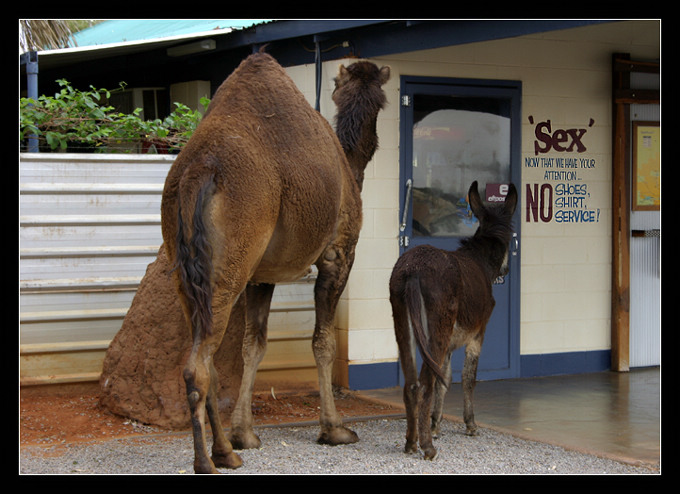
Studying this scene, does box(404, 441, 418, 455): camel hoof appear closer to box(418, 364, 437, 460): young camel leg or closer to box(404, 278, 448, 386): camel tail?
box(418, 364, 437, 460): young camel leg

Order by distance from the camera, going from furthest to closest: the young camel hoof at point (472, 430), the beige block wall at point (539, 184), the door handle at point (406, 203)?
the door handle at point (406, 203) → the beige block wall at point (539, 184) → the young camel hoof at point (472, 430)

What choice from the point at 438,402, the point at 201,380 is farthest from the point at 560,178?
the point at 201,380

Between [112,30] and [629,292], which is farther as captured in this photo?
[112,30]

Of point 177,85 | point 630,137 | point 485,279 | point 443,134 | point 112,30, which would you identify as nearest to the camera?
point 485,279

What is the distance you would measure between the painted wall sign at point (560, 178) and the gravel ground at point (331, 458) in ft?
10.3

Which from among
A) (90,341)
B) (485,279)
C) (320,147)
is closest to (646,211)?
(485,279)

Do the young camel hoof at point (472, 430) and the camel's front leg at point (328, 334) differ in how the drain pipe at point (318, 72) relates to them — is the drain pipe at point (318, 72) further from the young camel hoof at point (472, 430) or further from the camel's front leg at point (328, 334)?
the young camel hoof at point (472, 430)

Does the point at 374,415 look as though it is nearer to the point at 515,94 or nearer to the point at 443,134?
the point at 443,134

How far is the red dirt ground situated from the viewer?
270 inches

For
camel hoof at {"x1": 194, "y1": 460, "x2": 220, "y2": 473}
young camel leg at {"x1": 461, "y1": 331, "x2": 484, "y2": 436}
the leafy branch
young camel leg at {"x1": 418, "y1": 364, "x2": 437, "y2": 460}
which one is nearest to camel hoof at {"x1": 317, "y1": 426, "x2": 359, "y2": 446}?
young camel leg at {"x1": 418, "y1": 364, "x2": 437, "y2": 460}

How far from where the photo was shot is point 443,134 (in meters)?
8.96

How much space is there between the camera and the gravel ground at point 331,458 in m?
5.91

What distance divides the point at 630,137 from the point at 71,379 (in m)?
6.18

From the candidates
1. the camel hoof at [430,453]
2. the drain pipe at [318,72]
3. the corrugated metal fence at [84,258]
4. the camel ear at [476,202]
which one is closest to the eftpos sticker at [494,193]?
the drain pipe at [318,72]
